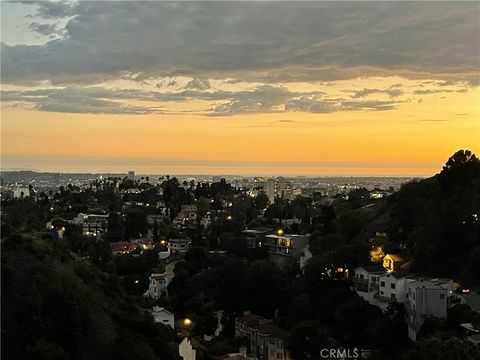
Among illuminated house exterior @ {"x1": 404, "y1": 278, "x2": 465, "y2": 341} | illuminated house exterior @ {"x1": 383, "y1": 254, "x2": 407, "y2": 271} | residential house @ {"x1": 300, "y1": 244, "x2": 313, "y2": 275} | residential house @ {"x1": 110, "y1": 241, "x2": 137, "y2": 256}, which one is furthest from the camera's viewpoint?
residential house @ {"x1": 110, "y1": 241, "x2": 137, "y2": 256}

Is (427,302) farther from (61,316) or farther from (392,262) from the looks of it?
(61,316)

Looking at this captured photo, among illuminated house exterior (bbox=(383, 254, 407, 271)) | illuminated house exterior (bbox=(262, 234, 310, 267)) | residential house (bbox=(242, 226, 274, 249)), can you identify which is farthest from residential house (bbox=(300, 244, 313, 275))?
residential house (bbox=(242, 226, 274, 249))

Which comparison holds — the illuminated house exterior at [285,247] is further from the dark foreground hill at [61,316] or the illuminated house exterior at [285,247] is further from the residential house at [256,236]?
the dark foreground hill at [61,316]

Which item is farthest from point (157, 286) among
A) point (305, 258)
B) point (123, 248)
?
point (123, 248)

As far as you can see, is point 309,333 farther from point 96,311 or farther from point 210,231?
point 210,231

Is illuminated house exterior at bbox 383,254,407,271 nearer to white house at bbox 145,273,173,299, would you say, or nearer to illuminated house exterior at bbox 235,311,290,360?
illuminated house exterior at bbox 235,311,290,360

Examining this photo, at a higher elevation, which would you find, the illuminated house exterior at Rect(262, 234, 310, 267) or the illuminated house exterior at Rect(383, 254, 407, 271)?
the illuminated house exterior at Rect(383, 254, 407, 271)
